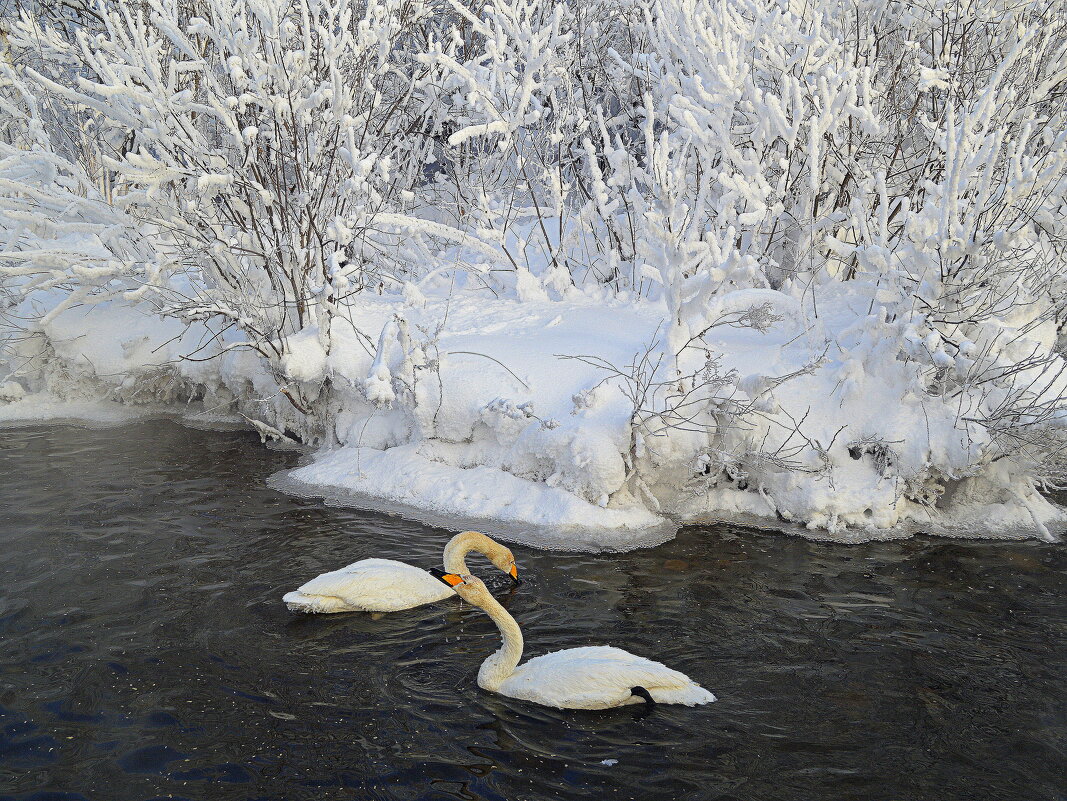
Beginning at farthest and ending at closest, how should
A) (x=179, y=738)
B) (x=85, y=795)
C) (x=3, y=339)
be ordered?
(x=3, y=339) < (x=179, y=738) < (x=85, y=795)

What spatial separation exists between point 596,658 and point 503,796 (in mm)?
992

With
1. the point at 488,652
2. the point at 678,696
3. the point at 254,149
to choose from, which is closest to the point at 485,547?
the point at 488,652

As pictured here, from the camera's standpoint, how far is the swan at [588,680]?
4.54 meters

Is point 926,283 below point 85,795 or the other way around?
the other way around

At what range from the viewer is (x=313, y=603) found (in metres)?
5.49

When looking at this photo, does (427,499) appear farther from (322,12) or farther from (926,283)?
(322,12)

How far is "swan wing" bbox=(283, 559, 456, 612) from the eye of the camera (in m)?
5.52

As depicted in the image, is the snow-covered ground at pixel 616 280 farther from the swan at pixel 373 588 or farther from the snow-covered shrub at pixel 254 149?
the swan at pixel 373 588

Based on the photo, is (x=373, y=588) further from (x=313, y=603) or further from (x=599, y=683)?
(x=599, y=683)

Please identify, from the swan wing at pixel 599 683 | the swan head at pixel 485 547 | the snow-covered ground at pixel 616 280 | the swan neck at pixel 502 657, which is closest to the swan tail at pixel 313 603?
the swan head at pixel 485 547

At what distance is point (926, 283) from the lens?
7.18 m

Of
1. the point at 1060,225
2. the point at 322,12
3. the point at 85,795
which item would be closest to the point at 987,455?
the point at 1060,225

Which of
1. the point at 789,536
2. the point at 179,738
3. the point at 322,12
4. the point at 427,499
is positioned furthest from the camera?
the point at 322,12

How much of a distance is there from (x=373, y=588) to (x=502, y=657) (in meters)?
1.18
